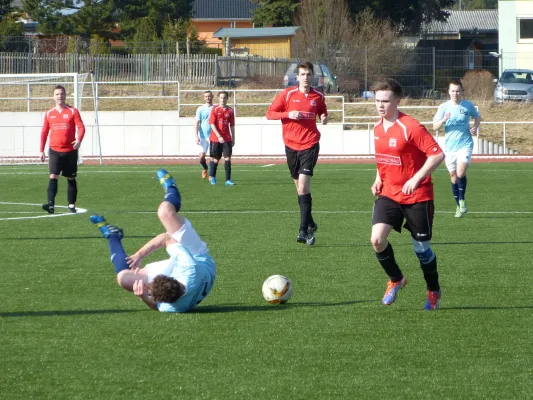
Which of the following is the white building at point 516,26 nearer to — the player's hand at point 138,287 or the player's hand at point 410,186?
the player's hand at point 410,186

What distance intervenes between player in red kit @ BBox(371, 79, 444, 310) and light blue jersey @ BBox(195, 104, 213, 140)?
48.6 feet

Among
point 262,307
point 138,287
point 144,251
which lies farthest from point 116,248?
point 262,307

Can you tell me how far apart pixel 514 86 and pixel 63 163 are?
26.7 metres

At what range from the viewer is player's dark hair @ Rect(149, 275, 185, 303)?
23.2 feet

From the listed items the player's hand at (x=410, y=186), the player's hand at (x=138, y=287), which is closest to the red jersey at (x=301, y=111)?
the player's hand at (x=410, y=186)

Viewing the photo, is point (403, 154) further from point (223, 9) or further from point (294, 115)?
point (223, 9)

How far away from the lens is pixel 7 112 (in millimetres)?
31922

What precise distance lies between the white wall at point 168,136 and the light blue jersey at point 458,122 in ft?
54.7

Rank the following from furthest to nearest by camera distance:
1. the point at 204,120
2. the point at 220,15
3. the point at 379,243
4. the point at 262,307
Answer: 1. the point at 220,15
2. the point at 204,120
3. the point at 262,307
4. the point at 379,243

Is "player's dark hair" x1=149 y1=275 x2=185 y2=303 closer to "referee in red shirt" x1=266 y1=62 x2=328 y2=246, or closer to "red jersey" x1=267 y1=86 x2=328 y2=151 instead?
"referee in red shirt" x1=266 y1=62 x2=328 y2=246

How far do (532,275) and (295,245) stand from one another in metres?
3.05

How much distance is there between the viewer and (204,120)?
22609mm

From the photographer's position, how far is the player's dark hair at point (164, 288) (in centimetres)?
709

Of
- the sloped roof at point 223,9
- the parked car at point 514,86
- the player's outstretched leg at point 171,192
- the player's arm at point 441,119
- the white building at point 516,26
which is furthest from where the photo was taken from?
the sloped roof at point 223,9
